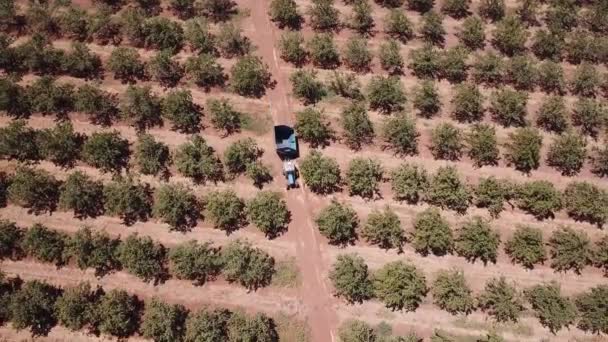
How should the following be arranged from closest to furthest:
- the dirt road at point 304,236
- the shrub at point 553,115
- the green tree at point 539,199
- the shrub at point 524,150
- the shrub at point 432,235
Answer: the dirt road at point 304,236 → the shrub at point 432,235 → the green tree at point 539,199 → the shrub at point 524,150 → the shrub at point 553,115

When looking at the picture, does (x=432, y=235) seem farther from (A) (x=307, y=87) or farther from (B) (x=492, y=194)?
(A) (x=307, y=87)

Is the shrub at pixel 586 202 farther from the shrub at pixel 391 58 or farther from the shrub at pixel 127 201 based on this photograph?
the shrub at pixel 127 201

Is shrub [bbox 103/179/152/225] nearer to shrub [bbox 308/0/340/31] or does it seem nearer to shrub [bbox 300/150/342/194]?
shrub [bbox 300/150/342/194]

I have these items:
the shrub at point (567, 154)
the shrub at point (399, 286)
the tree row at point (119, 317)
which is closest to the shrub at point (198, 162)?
the tree row at point (119, 317)

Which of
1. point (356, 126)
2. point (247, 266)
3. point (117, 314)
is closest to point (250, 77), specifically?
point (356, 126)

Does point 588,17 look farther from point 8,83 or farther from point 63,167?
point 8,83
